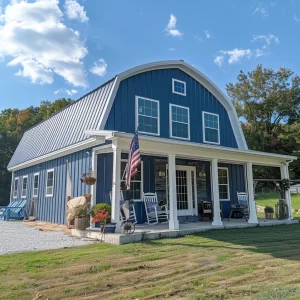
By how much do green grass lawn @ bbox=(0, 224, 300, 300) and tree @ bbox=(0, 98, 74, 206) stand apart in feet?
64.6

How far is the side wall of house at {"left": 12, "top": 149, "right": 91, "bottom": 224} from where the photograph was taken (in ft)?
29.9

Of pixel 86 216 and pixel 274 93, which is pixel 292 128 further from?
pixel 86 216

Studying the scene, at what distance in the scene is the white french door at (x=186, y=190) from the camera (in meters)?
10.3

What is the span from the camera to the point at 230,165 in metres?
11.8

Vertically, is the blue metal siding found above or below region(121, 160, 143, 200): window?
above

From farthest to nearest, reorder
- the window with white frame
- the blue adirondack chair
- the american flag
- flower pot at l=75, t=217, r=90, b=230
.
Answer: the blue adirondack chair
the window with white frame
flower pot at l=75, t=217, r=90, b=230
the american flag

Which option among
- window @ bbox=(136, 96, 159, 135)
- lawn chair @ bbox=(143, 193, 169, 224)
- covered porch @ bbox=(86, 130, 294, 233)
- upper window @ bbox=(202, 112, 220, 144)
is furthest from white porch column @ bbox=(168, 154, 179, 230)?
upper window @ bbox=(202, 112, 220, 144)

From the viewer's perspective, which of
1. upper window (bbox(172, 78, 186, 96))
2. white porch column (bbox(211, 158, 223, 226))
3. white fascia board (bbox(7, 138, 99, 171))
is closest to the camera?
white porch column (bbox(211, 158, 223, 226))

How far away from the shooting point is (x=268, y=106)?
30.0m

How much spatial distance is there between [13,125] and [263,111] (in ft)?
81.2

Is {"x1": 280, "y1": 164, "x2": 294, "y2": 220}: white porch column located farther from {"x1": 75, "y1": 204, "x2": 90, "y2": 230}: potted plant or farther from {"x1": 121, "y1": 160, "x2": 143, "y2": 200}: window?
{"x1": 75, "y1": 204, "x2": 90, "y2": 230}: potted plant

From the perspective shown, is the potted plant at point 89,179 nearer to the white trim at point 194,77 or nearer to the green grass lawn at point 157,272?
the white trim at point 194,77

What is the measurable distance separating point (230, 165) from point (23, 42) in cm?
942

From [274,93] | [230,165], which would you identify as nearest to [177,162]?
[230,165]
